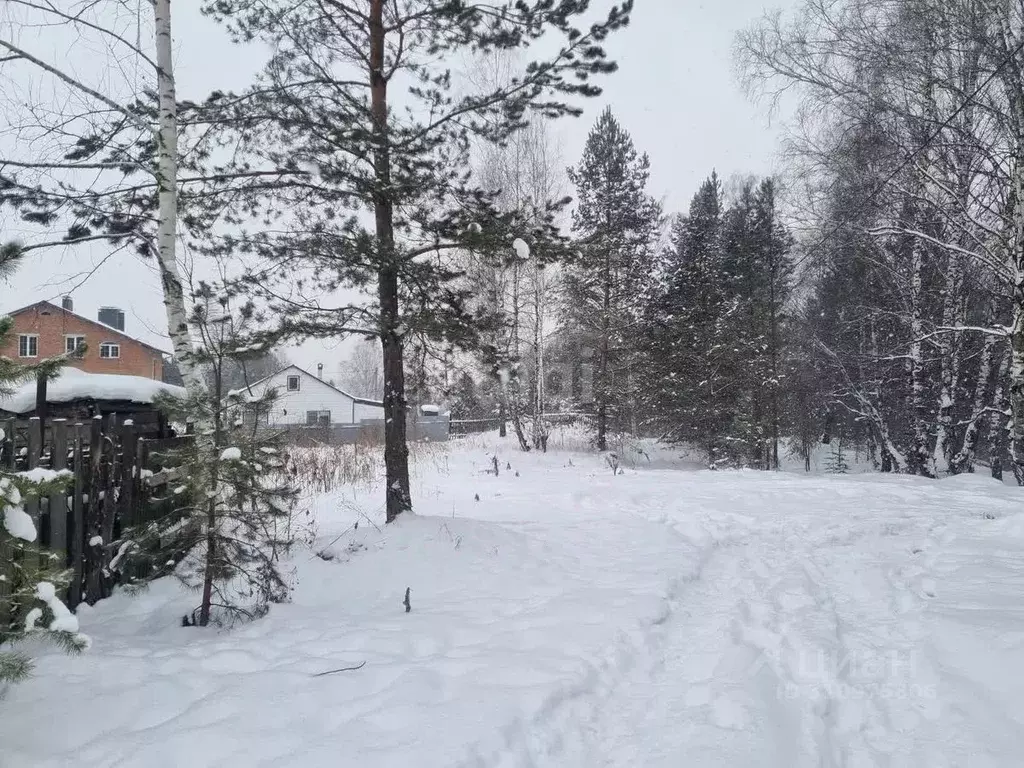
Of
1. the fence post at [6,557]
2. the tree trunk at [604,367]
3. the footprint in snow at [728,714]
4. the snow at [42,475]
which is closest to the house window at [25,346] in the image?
the fence post at [6,557]

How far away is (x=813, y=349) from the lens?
59.0ft

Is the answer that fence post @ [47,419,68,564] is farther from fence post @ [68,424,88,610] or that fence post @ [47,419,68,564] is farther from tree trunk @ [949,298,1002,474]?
tree trunk @ [949,298,1002,474]

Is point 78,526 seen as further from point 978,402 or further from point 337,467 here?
point 978,402

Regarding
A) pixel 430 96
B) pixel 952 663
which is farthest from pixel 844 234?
pixel 952 663

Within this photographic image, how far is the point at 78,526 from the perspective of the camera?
13.6 ft

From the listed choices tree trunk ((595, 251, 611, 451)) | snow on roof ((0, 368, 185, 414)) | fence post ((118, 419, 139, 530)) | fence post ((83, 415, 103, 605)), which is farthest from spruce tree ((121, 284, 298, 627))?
tree trunk ((595, 251, 611, 451))

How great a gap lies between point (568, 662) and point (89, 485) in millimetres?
3746

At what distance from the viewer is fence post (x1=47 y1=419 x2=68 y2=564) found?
12.6 feet

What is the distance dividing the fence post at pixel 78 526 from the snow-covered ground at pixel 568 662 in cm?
20

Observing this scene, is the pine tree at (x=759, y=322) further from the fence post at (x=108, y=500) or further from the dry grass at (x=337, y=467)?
the fence post at (x=108, y=500)

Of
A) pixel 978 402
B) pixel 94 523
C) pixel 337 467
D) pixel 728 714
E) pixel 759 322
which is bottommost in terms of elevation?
pixel 728 714

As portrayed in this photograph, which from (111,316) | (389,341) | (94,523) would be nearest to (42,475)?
(94,523)

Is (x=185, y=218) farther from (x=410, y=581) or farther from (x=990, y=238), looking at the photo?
(x=990, y=238)

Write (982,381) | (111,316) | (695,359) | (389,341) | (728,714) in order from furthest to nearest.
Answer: (111,316)
(695,359)
(982,381)
(389,341)
(728,714)
